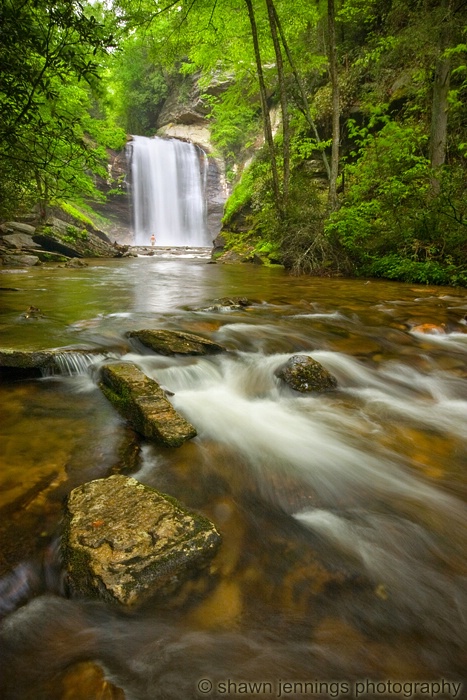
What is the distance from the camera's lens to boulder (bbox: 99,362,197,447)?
227cm

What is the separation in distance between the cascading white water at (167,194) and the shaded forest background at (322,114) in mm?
17096

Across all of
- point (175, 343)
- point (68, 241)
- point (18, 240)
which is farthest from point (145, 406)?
point (68, 241)

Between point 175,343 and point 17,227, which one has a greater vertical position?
point 17,227

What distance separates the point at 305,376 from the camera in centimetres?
328

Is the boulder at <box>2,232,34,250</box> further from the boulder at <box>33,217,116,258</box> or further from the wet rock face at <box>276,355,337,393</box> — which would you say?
the wet rock face at <box>276,355,337,393</box>

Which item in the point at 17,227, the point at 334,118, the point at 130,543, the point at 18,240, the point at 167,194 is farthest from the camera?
the point at 167,194

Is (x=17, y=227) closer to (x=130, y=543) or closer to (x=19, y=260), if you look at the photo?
(x=19, y=260)

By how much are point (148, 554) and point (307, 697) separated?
2.15 ft

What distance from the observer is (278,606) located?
131cm

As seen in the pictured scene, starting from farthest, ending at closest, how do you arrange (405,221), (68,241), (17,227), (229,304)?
(68,241)
(17,227)
(405,221)
(229,304)

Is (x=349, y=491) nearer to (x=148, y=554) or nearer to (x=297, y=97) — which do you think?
(x=148, y=554)

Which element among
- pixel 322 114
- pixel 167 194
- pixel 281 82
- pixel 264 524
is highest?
pixel 167 194

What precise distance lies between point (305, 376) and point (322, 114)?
14.5 meters

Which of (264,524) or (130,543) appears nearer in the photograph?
(130,543)
